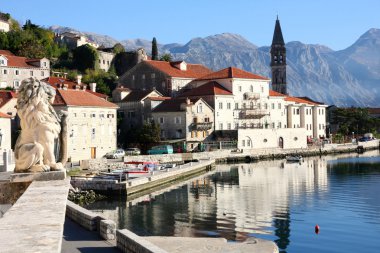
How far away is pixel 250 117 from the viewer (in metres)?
82.0

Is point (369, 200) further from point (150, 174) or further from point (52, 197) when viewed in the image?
point (52, 197)

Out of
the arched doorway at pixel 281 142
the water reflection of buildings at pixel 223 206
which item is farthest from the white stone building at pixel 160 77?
the water reflection of buildings at pixel 223 206

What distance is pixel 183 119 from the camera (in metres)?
71.5

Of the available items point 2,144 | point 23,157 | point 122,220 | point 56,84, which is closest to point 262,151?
point 56,84

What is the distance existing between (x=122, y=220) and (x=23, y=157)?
60.3ft

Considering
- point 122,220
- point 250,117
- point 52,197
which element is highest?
point 250,117

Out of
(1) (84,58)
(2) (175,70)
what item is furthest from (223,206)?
(1) (84,58)

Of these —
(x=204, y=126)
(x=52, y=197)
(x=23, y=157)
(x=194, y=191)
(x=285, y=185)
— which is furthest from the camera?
Answer: (x=204, y=126)

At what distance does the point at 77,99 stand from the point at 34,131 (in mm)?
47917

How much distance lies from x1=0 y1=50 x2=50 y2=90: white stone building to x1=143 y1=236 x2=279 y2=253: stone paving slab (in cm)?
5883

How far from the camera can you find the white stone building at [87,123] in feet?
185

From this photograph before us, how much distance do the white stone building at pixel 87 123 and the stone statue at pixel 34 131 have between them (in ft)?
144

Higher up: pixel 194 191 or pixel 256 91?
pixel 256 91

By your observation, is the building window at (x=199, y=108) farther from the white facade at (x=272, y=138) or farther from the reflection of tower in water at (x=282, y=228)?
the reflection of tower in water at (x=282, y=228)
